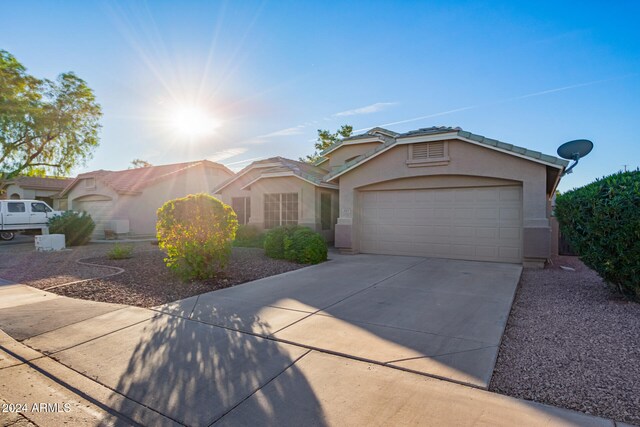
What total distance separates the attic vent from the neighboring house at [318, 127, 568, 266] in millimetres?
32

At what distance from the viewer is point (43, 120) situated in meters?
22.4

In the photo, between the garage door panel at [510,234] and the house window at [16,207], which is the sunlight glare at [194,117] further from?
the garage door panel at [510,234]

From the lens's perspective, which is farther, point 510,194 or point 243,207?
point 243,207

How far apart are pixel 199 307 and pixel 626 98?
14.1 m

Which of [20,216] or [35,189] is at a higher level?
[35,189]

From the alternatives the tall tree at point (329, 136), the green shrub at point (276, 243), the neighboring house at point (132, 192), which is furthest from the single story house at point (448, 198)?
the tall tree at point (329, 136)

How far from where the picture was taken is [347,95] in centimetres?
1358

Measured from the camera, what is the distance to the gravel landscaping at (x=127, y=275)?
6.93m

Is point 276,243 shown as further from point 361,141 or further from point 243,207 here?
point 361,141

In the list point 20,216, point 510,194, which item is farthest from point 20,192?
point 510,194

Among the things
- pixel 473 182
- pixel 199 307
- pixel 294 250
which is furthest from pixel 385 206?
pixel 199 307

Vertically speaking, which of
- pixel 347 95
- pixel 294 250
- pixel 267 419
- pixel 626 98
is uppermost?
pixel 347 95

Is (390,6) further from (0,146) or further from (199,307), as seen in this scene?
(0,146)

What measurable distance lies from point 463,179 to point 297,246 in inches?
230
